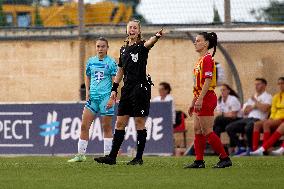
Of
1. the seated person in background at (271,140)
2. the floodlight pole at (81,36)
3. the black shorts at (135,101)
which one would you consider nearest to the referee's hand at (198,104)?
the black shorts at (135,101)

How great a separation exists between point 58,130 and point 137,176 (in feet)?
30.0

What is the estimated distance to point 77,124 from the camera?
23031 mm

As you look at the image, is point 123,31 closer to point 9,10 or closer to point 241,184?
point 9,10

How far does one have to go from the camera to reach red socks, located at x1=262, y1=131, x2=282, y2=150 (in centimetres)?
2218

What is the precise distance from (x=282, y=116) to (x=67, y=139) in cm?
430

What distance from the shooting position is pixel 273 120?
74.2ft

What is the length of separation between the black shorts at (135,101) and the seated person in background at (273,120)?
→ 6.40 metres

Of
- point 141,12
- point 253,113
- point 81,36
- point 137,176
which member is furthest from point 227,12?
point 137,176

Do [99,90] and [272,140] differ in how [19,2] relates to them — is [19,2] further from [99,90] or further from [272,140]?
[99,90]

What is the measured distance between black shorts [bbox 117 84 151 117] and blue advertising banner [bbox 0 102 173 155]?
19.8 feet

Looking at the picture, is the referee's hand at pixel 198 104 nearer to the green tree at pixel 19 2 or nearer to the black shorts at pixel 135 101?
the black shorts at pixel 135 101

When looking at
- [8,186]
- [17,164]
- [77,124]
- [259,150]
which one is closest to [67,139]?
[77,124]

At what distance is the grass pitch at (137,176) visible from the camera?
1268cm

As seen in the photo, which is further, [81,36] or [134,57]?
[81,36]
